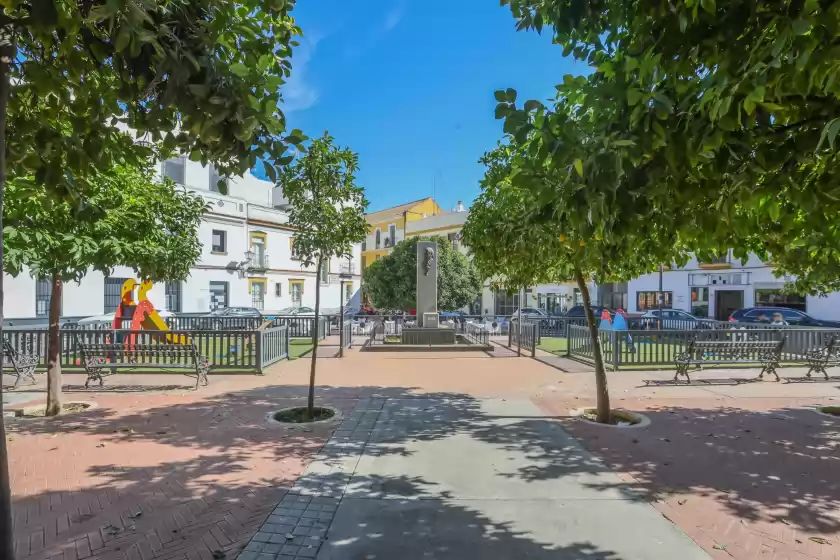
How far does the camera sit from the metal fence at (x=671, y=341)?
12867 mm

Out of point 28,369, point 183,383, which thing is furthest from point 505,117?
point 28,369

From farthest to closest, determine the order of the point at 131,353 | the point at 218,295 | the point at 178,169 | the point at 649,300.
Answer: the point at 649,300 → the point at 218,295 → the point at 178,169 → the point at 131,353

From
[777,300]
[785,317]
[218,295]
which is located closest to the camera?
[785,317]

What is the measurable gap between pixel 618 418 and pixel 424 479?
13.3 ft

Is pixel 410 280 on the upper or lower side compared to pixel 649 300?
upper

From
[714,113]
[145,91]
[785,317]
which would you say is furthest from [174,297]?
[785,317]

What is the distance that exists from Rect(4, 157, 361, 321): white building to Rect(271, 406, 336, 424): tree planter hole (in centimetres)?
1885

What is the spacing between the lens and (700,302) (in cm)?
3681

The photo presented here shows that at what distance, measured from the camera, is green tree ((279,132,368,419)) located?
7.51 metres

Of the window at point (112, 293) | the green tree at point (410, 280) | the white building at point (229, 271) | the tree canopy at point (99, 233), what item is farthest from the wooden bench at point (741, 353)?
the window at point (112, 293)

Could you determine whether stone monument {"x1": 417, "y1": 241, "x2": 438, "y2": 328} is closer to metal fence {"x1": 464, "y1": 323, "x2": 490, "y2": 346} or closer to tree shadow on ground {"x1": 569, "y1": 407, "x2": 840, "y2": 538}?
metal fence {"x1": 464, "y1": 323, "x2": 490, "y2": 346}

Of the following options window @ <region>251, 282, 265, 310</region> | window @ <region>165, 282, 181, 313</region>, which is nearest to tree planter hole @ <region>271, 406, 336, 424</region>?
window @ <region>165, 282, 181, 313</region>

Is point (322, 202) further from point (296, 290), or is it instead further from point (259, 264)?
point (296, 290)

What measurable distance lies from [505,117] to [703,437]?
5.77m
